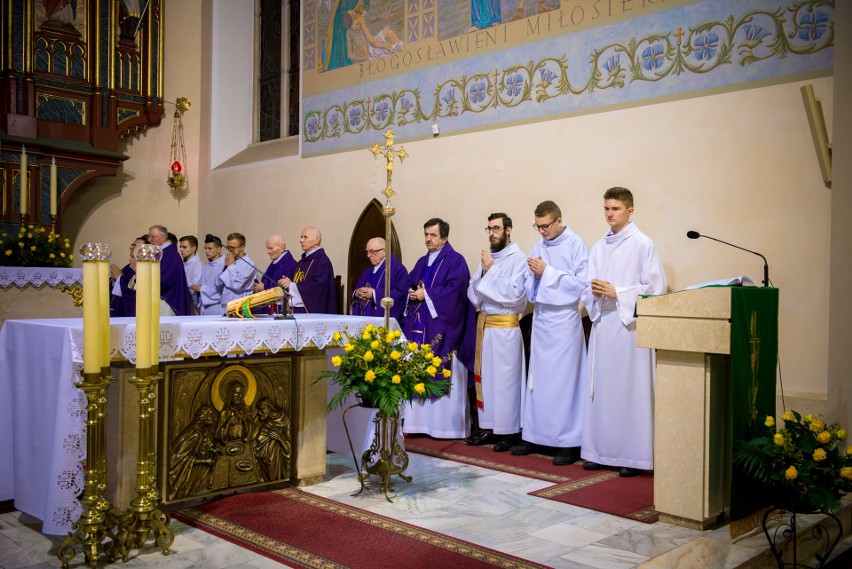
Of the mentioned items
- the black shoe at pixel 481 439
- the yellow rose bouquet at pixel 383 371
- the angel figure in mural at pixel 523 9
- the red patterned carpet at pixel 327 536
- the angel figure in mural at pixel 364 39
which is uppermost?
the angel figure in mural at pixel 364 39

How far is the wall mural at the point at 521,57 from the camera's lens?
221 inches

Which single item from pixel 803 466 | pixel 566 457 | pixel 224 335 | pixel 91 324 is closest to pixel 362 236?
pixel 566 457

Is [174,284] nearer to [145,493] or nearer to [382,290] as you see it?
[382,290]

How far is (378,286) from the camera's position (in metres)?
7.16

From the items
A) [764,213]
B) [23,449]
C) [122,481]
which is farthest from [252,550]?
[764,213]

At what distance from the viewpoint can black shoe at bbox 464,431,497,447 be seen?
21.3 feet

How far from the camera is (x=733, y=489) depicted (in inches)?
164

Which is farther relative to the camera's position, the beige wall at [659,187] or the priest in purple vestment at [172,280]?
the priest in purple vestment at [172,280]

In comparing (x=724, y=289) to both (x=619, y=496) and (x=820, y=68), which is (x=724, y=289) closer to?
(x=619, y=496)

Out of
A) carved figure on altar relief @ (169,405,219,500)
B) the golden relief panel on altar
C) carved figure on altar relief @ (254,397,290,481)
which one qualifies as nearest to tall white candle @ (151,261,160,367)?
the golden relief panel on altar

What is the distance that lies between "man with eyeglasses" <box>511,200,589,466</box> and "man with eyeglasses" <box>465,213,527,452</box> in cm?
20

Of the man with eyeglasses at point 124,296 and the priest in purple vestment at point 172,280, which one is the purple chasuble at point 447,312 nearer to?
the priest in purple vestment at point 172,280

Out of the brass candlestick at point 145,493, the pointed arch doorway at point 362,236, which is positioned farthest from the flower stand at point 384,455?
the pointed arch doorway at point 362,236

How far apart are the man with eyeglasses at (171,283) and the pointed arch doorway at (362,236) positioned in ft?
5.63
